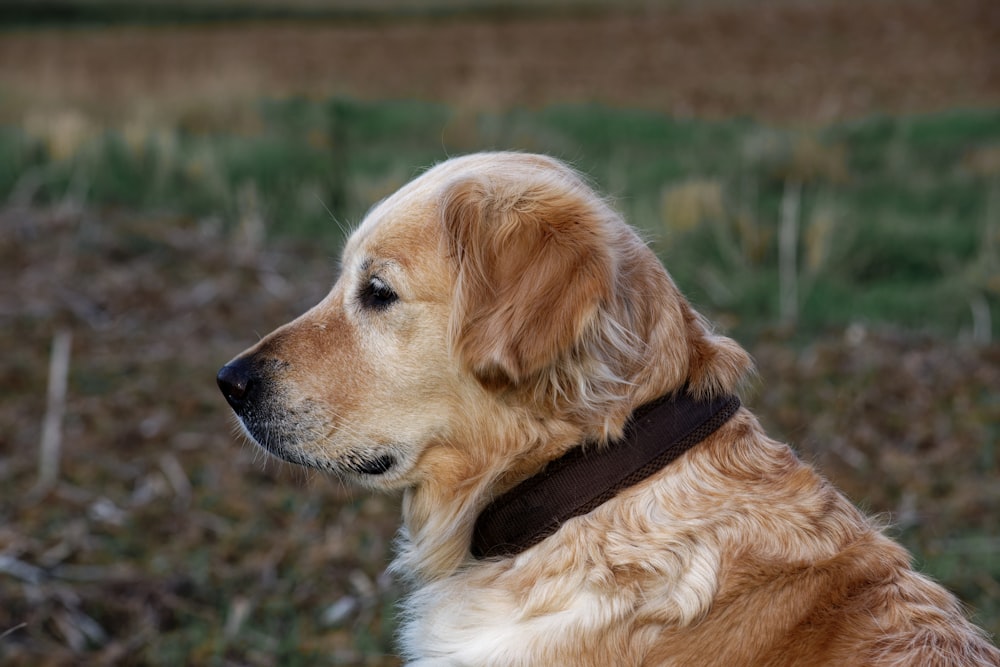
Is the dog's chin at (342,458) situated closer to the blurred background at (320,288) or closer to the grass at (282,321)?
the grass at (282,321)

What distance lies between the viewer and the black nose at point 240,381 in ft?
8.61

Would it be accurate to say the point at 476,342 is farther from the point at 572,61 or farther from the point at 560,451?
the point at 572,61

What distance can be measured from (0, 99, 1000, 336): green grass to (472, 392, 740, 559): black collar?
3.93 meters

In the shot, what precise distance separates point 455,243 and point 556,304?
15.1 inches

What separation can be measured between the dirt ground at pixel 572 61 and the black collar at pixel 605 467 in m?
10.1

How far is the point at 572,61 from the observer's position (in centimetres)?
2195

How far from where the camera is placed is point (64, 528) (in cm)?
420

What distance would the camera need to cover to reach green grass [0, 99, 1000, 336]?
7.42m

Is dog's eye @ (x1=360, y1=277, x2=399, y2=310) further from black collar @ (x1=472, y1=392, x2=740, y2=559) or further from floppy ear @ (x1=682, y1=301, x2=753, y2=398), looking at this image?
floppy ear @ (x1=682, y1=301, x2=753, y2=398)

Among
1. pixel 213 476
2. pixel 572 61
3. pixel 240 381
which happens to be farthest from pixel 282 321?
pixel 572 61

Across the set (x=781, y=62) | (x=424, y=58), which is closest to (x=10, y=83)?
(x=424, y=58)

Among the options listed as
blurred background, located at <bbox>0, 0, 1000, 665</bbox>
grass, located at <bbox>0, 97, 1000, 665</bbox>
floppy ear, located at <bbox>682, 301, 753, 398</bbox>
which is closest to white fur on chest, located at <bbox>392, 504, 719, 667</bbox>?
floppy ear, located at <bbox>682, 301, 753, 398</bbox>

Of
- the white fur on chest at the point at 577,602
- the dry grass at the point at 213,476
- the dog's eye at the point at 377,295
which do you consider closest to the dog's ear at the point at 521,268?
the dog's eye at the point at 377,295

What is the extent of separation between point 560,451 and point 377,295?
65 cm
